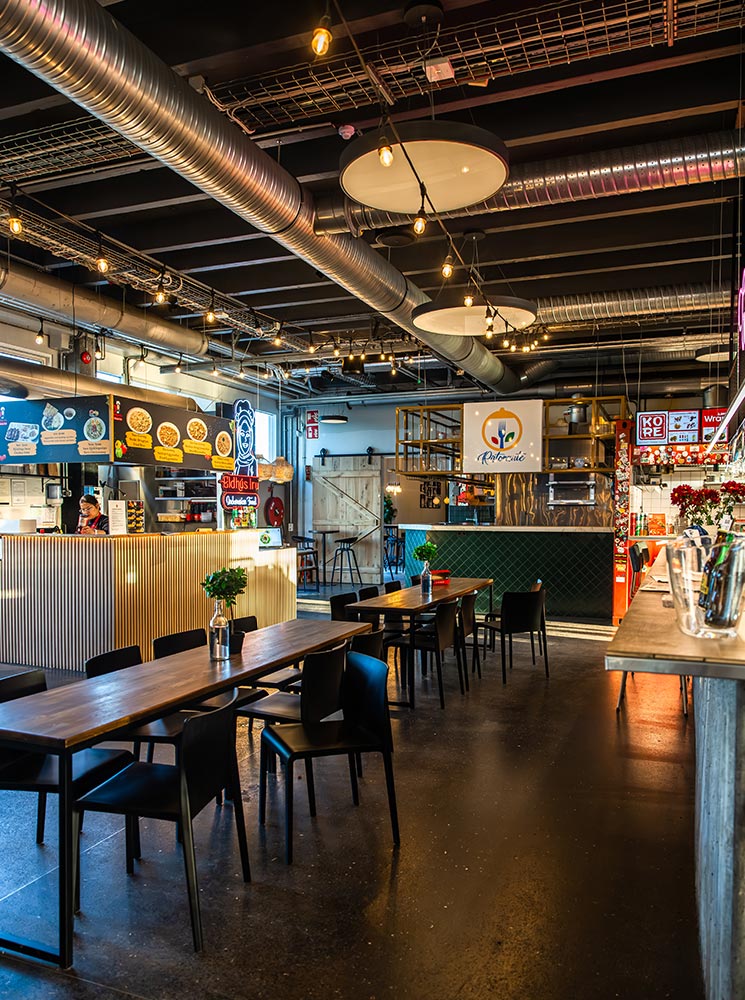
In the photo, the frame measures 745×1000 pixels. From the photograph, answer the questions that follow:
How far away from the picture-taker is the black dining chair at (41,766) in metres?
2.61

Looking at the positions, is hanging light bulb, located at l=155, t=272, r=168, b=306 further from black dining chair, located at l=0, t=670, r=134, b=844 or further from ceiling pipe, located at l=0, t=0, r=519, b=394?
black dining chair, located at l=0, t=670, r=134, b=844

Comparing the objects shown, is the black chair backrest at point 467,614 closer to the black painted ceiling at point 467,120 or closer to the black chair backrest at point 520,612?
the black chair backrest at point 520,612

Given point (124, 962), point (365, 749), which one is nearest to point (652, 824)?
point (365, 749)

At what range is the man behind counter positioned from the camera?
6664 mm

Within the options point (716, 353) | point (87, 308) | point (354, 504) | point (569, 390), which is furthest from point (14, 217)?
point (354, 504)

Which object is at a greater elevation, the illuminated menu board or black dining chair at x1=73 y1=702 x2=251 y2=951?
the illuminated menu board

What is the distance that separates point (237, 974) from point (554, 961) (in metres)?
1.04

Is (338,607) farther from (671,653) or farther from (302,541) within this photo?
(302,541)

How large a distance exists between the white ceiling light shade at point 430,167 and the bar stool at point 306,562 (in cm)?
996

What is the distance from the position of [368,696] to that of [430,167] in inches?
97.1

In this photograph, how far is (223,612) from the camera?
3.54 m

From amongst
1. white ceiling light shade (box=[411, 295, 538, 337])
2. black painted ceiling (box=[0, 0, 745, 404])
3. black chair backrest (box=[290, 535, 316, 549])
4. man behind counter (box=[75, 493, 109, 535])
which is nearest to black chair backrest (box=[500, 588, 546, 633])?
white ceiling light shade (box=[411, 295, 538, 337])

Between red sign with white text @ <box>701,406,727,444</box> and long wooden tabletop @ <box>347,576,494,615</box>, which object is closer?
long wooden tabletop @ <box>347,576,494,615</box>

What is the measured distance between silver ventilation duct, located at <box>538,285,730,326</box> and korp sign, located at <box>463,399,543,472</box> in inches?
48.7
